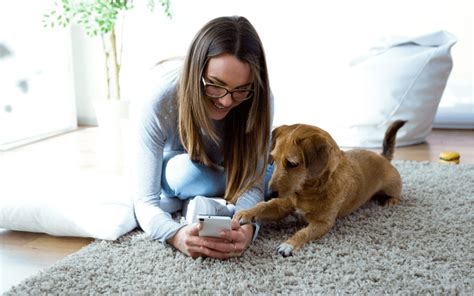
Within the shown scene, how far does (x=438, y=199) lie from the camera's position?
2443mm

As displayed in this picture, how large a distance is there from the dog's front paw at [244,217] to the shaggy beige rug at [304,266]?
9cm

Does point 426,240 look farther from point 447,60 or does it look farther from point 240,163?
point 447,60

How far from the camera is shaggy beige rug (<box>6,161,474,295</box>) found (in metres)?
1.55

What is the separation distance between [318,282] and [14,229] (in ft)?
4.16

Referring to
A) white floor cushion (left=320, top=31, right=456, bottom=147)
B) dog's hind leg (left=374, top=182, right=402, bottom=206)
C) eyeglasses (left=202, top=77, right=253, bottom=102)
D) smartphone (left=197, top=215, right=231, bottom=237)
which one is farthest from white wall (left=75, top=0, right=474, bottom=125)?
smartphone (left=197, top=215, right=231, bottom=237)

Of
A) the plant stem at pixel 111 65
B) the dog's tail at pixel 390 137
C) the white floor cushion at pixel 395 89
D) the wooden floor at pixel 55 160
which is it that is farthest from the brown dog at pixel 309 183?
the plant stem at pixel 111 65

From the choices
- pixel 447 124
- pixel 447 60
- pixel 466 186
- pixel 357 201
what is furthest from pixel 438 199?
pixel 447 124

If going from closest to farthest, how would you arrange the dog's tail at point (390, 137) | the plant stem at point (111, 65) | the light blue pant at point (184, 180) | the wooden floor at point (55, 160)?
the wooden floor at point (55, 160), the light blue pant at point (184, 180), the dog's tail at point (390, 137), the plant stem at point (111, 65)

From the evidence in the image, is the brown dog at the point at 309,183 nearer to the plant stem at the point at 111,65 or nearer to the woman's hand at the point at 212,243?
the woman's hand at the point at 212,243

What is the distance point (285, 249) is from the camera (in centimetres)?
180

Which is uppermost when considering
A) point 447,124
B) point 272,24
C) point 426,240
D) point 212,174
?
point 272,24

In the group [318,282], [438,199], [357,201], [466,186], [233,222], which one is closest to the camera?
[318,282]

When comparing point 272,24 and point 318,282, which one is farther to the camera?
point 272,24

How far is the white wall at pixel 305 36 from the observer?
440 cm
